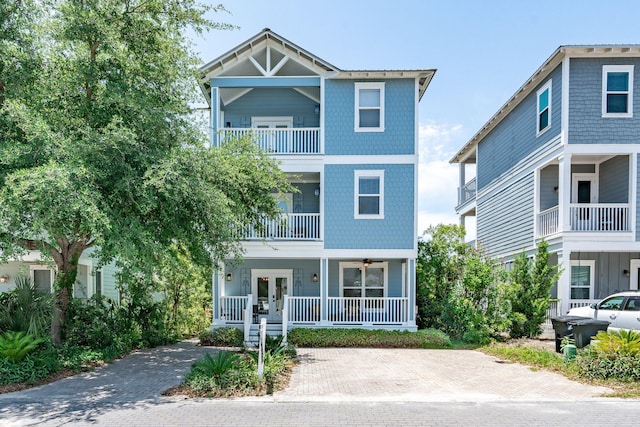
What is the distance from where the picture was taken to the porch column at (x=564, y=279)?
14406 millimetres

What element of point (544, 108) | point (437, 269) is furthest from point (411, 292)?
point (544, 108)

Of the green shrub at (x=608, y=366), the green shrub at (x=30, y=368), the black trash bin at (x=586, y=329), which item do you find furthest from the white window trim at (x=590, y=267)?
the green shrub at (x=30, y=368)

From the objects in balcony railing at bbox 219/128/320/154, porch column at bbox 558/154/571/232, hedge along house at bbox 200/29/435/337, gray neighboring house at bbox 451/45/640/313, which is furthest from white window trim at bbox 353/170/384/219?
porch column at bbox 558/154/571/232

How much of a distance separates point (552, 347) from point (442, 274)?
431 centimetres

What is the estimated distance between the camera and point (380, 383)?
30.2 feet

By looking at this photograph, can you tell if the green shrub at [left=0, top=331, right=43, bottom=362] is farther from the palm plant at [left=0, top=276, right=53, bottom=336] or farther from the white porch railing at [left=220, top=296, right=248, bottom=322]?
the white porch railing at [left=220, top=296, right=248, bottom=322]

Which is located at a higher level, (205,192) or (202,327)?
(205,192)

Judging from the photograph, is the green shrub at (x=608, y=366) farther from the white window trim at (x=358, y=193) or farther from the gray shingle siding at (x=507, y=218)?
the white window trim at (x=358, y=193)

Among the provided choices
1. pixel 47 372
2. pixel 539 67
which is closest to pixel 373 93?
pixel 539 67

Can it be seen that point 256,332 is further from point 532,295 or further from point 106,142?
point 532,295

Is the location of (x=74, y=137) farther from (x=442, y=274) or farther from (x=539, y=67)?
(x=539, y=67)

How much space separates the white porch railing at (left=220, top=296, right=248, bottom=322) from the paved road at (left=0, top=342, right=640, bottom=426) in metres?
4.30

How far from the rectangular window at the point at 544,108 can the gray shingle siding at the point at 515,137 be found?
0.70 feet

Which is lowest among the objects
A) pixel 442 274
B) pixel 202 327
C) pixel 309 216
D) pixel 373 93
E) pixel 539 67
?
pixel 202 327
